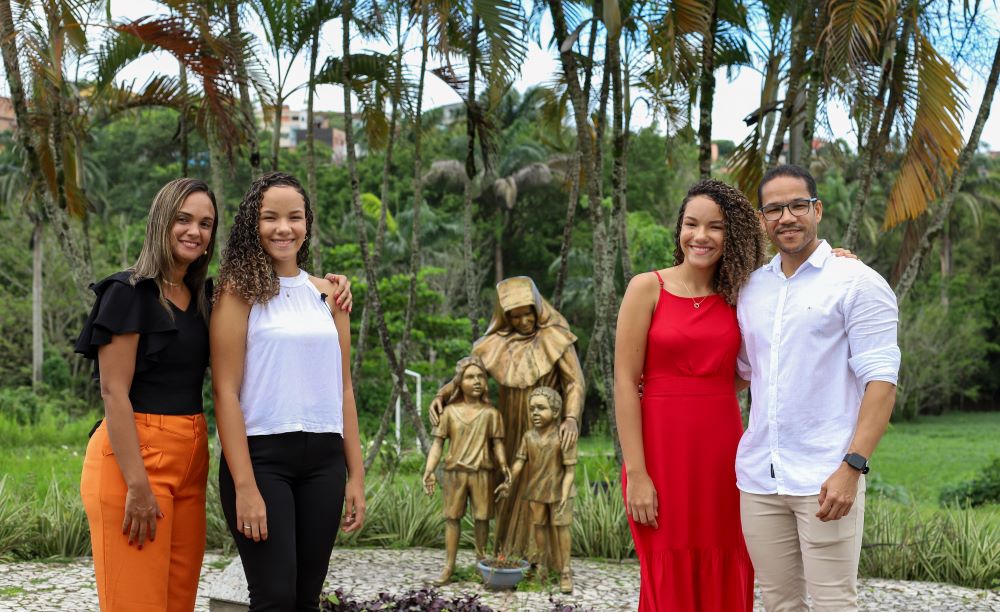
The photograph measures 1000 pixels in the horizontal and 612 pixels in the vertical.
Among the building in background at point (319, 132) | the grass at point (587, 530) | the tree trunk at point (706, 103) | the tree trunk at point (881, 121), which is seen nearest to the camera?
the grass at point (587, 530)

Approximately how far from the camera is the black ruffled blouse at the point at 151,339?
266 centimetres

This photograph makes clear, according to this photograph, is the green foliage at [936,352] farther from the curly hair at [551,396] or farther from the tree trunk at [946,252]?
the curly hair at [551,396]

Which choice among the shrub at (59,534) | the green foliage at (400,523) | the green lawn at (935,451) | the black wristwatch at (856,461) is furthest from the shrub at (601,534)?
the green lawn at (935,451)

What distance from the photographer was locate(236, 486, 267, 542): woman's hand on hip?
105 inches

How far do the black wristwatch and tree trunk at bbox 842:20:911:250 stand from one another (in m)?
5.16

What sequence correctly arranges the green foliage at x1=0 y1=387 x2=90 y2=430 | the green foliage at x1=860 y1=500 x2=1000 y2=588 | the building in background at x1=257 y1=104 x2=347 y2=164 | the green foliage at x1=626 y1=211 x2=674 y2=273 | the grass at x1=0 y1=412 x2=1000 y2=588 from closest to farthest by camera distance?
1. the green foliage at x1=860 y1=500 x2=1000 y2=588
2. the grass at x1=0 y1=412 x2=1000 y2=588
3. the building in background at x1=257 y1=104 x2=347 y2=164
4. the green foliage at x1=0 y1=387 x2=90 y2=430
5. the green foliage at x1=626 y1=211 x2=674 y2=273

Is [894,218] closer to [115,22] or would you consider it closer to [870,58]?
[870,58]

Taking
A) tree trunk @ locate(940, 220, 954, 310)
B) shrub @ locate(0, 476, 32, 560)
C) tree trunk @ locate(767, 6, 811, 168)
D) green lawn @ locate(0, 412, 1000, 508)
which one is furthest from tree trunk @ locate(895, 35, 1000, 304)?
tree trunk @ locate(940, 220, 954, 310)

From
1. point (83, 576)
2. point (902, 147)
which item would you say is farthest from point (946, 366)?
point (83, 576)

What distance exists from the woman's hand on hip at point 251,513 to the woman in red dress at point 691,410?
3.55 ft

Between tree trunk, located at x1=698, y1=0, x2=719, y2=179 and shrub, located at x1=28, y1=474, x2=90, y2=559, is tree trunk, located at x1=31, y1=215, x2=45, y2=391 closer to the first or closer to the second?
shrub, located at x1=28, y1=474, x2=90, y2=559

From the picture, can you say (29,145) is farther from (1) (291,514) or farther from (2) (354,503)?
(1) (291,514)

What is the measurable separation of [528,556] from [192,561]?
3.11 metres

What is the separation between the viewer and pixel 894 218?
24.6 feet
